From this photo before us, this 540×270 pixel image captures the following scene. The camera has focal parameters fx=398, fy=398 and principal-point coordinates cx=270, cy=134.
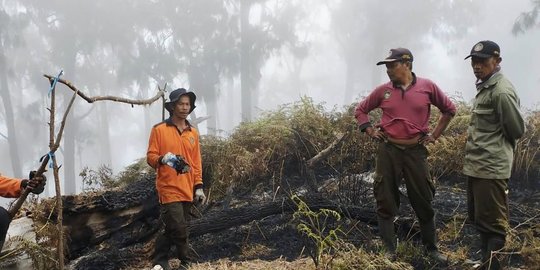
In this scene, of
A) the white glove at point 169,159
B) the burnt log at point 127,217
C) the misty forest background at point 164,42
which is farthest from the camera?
the misty forest background at point 164,42

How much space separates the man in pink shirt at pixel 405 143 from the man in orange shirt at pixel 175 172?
6.47 ft

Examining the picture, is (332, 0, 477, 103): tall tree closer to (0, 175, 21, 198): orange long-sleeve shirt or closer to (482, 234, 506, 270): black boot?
(482, 234, 506, 270): black boot

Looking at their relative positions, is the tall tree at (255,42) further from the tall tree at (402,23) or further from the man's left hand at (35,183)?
the man's left hand at (35,183)

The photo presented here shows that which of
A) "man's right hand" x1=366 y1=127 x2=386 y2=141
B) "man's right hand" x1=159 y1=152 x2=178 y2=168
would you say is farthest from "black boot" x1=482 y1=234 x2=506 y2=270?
"man's right hand" x1=159 y1=152 x2=178 y2=168

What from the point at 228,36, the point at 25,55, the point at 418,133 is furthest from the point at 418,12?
the point at 25,55

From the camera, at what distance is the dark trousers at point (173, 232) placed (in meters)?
4.13

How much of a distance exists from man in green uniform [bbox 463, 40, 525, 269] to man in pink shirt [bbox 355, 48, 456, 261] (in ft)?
1.32

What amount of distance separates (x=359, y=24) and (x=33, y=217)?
3266 cm

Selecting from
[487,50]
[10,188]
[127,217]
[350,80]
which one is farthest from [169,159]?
[350,80]

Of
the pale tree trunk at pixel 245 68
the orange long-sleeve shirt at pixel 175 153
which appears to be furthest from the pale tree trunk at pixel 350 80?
the orange long-sleeve shirt at pixel 175 153

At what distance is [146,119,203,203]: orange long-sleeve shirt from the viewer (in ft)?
13.6

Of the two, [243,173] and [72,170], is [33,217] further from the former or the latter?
[72,170]

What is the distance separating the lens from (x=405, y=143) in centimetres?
362

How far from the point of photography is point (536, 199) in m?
5.68
